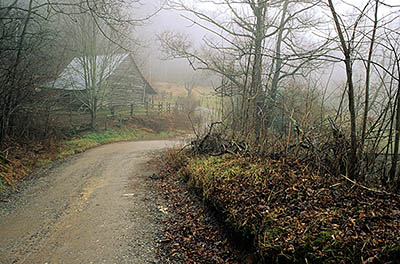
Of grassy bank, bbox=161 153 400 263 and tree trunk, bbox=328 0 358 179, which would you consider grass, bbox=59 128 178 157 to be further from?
tree trunk, bbox=328 0 358 179

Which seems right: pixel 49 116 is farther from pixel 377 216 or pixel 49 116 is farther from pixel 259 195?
pixel 377 216

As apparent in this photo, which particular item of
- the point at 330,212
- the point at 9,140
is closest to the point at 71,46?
the point at 9,140

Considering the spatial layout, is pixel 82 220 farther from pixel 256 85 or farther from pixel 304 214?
pixel 256 85

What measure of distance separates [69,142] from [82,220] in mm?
10179

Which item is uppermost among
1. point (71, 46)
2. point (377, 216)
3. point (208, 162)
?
point (71, 46)

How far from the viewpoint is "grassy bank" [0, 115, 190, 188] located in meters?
8.40

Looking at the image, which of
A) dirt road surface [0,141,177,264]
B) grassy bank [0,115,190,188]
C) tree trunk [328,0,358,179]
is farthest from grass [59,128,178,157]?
tree trunk [328,0,358,179]

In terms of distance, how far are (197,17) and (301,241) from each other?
31.1 feet

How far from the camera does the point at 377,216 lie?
2.88 meters

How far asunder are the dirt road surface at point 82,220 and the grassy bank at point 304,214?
4.98 feet

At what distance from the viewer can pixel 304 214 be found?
3.29 metres

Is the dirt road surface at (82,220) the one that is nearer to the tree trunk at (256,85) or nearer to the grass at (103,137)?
the tree trunk at (256,85)

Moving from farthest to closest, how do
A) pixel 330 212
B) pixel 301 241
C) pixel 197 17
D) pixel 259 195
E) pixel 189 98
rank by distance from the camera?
pixel 189 98, pixel 197 17, pixel 259 195, pixel 330 212, pixel 301 241

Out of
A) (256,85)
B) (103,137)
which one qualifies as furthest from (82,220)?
(103,137)
